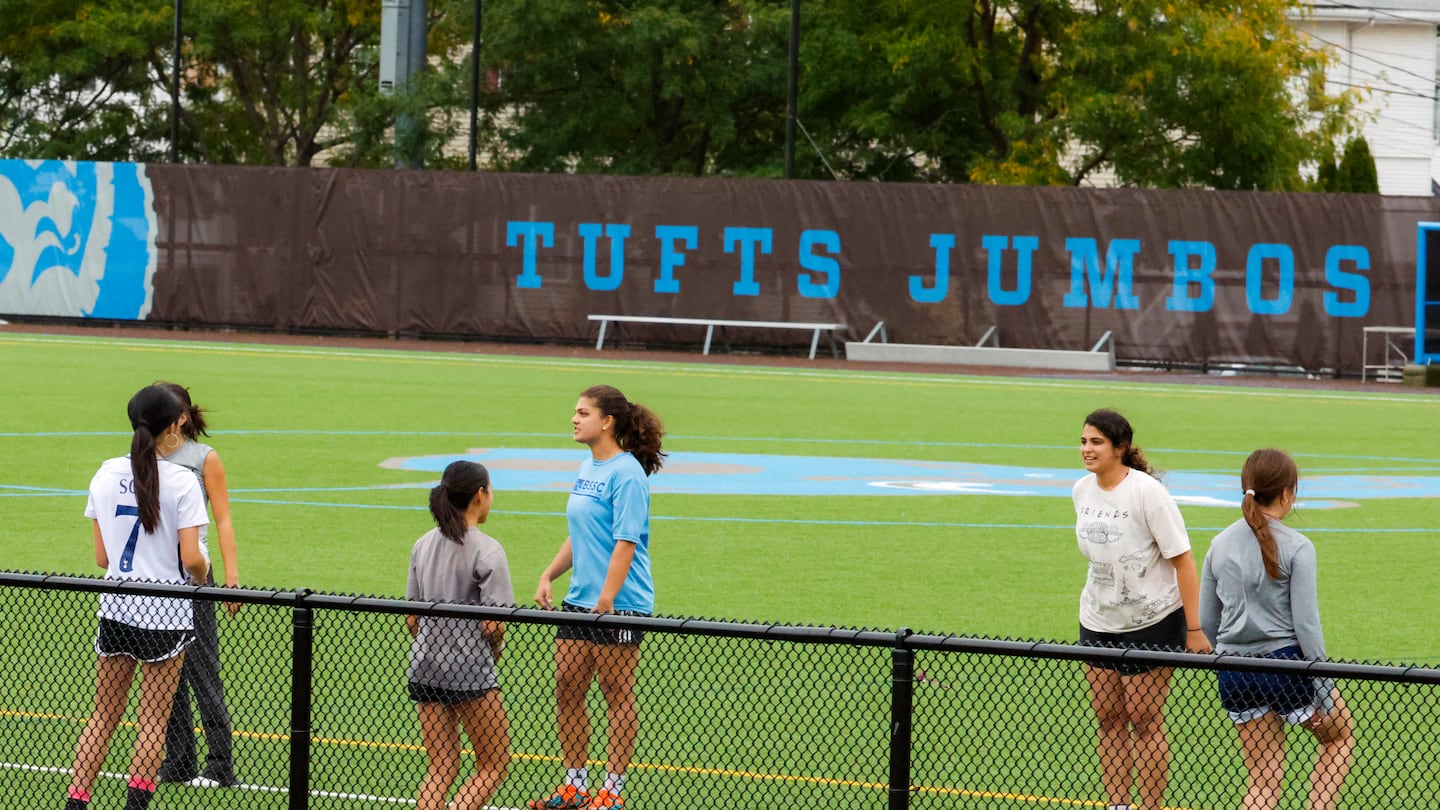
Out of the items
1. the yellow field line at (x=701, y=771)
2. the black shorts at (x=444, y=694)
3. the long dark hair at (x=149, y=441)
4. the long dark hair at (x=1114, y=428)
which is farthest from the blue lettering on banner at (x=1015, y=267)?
the black shorts at (x=444, y=694)

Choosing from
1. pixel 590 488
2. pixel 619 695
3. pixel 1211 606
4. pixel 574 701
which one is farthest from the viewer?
pixel 590 488

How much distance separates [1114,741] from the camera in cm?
687

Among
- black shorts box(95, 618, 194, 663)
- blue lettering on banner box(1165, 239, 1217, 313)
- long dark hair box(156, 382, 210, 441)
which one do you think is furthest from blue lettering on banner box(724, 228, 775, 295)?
black shorts box(95, 618, 194, 663)

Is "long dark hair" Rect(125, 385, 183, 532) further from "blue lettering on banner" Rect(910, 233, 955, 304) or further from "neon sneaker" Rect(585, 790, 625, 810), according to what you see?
"blue lettering on banner" Rect(910, 233, 955, 304)

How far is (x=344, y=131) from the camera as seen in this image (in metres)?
50.4

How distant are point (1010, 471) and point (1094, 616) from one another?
1209 centimetres

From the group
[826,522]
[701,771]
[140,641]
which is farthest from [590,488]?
[826,522]

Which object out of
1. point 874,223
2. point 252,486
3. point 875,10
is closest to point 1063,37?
point 875,10

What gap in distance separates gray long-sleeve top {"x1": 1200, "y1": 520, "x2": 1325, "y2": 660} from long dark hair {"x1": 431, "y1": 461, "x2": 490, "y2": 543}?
2409mm

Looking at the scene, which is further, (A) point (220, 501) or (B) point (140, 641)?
(A) point (220, 501)

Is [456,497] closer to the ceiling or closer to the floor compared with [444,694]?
closer to the ceiling

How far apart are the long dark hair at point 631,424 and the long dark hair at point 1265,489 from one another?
2.11 meters

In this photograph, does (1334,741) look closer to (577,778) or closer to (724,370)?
(577,778)

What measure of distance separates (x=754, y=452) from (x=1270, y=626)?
14.2 metres
